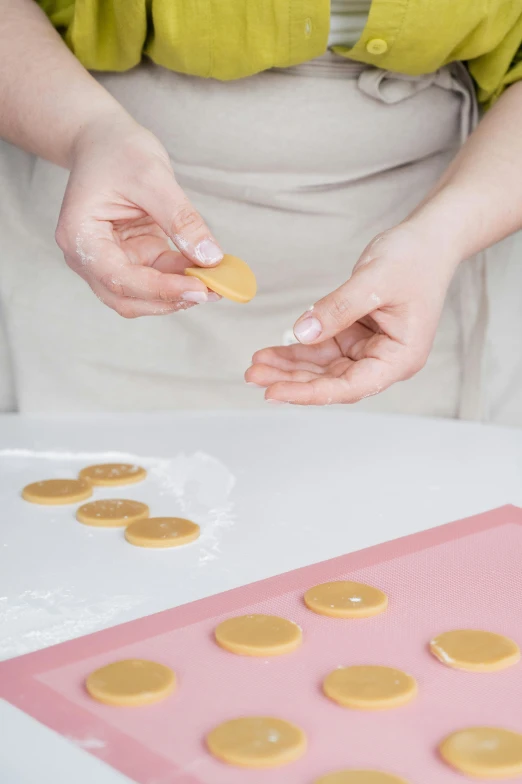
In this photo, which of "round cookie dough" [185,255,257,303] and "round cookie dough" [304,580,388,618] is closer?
"round cookie dough" [304,580,388,618]

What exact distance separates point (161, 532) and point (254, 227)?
1.75 ft

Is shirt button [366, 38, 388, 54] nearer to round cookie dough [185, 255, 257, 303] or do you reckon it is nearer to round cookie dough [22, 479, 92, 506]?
round cookie dough [185, 255, 257, 303]

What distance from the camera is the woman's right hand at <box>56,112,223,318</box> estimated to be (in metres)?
0.89

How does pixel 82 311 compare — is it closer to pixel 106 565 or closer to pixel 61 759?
pixel 106 565

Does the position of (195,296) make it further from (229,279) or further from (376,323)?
(376,323)

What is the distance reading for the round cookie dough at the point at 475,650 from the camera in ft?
2.03

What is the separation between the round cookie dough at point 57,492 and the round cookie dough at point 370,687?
38 cm

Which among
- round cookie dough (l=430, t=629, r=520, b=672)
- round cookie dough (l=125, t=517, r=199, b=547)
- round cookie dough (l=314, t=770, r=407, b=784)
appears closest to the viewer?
round cookie dough (l=314, t=770, r=407, b=784)

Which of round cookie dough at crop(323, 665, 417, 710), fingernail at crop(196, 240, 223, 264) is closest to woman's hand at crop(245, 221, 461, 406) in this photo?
fingernail at crop(196, 240, 223, 264)

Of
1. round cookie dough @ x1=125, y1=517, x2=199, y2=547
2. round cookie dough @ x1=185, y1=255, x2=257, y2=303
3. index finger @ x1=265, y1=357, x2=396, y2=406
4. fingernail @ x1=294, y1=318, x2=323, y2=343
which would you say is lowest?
round cookie dough @ x1=125, y1=517, x2=199, y2=547

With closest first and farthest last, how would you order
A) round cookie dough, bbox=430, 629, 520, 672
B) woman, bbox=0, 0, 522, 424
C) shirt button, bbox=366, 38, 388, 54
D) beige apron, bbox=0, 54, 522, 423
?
round cookie dough, bbox=430, 629, 520, 672 < woman, bbox=0, 0, 522, 424 < shirt button, bbox=366, 38, 388, 54 < beige apron, bbox=0, 54, 522, 423

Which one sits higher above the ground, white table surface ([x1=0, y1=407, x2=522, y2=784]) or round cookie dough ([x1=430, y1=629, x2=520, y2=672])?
white table surface ([x1=0, y1=407, x2=522, y2=784])

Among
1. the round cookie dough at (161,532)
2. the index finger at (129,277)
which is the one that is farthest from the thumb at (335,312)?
the round cookie dough at (161,532)

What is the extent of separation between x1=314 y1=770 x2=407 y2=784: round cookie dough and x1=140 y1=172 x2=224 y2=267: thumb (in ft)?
1.71
